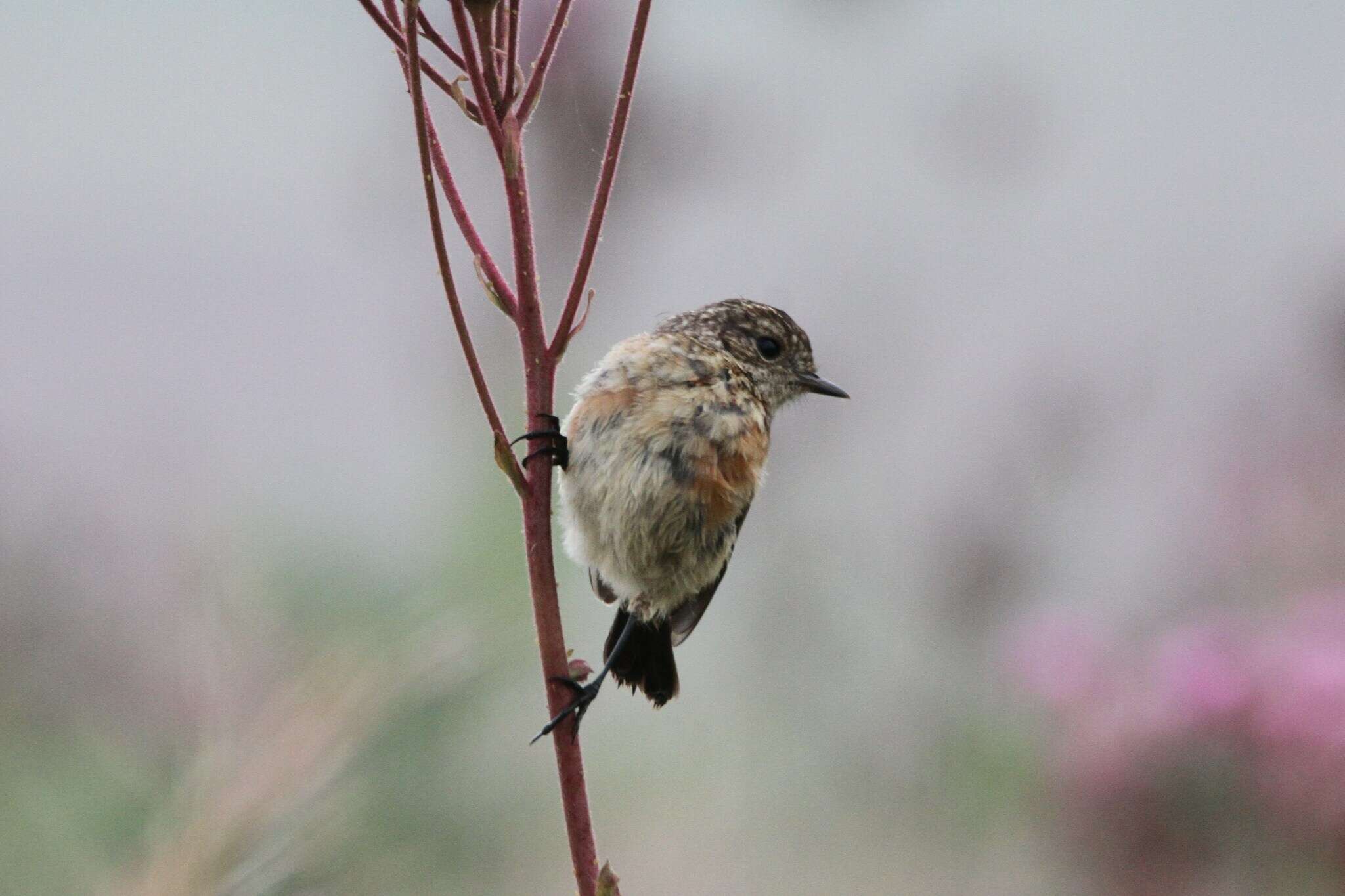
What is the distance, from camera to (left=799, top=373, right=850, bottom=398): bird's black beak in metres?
2.64

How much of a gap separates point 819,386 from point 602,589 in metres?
0.61

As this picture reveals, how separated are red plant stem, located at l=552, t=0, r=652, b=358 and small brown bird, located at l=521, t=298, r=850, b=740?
28.8 inches

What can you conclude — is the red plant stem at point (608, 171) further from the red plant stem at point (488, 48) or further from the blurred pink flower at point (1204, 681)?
the blurred pink flower at point (1204, 681)

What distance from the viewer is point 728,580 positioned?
3676mm

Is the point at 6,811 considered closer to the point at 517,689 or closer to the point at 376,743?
the point at 376,743

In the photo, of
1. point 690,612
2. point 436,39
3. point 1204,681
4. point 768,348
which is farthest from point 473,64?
point 1204,681

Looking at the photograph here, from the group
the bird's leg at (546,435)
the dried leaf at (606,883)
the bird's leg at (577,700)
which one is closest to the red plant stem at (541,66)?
the bird's leg at (546,435)

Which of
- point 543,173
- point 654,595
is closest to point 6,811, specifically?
point 654,595

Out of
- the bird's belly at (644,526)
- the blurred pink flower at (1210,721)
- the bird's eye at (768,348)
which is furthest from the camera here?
the bird's eye at (768,348)

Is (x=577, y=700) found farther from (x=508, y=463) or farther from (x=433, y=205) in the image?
(x=433, y=205)

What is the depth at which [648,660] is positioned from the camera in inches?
92.1

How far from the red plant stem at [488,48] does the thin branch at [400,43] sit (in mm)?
36

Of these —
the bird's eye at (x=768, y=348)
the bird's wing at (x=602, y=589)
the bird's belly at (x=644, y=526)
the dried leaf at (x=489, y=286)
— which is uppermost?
the bird's eye at (x=768, y=348)

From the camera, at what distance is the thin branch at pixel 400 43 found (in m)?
1.32
